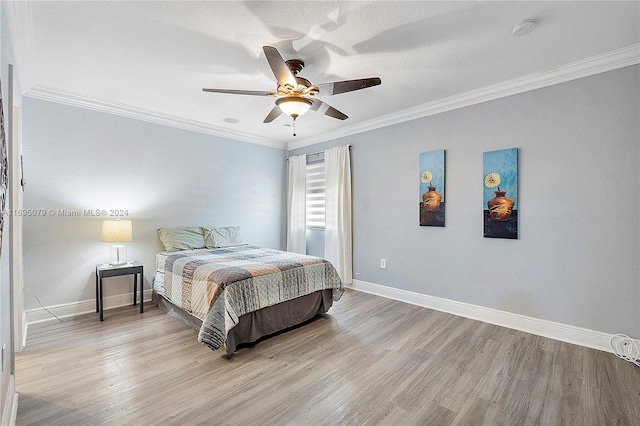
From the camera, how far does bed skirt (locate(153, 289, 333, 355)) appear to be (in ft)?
8.51

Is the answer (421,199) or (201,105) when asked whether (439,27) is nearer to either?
(421,199)

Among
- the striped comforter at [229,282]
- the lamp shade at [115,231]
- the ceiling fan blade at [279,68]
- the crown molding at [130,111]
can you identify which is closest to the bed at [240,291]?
the striped comforter at [229,282]

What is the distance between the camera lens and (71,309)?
3314 mm

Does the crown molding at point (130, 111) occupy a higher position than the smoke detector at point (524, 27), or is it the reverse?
the smoke detector at point (524, 27)

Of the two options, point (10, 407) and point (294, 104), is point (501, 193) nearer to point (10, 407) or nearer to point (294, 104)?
point (294, 104)

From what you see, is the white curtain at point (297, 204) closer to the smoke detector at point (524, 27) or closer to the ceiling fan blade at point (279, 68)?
the ceiling fan blade at point (279, 68)

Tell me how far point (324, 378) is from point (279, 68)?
7.54 feet

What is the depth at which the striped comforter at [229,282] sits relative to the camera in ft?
8.09

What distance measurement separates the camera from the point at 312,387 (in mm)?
2051

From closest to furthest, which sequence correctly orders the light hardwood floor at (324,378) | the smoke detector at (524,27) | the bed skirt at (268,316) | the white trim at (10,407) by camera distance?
1. the white trim at (10,407)
2. the light hardwood floor at (324,378)
3. the smoke detector at (524,27)
4. the bed skirt at (268,316)

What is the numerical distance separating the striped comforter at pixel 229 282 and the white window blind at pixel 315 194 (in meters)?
1.53

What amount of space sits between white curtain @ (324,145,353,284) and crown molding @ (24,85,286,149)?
4.81ft

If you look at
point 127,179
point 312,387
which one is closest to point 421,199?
point 312,387

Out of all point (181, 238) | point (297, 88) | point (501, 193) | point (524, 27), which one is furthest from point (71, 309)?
point (524, 27)
